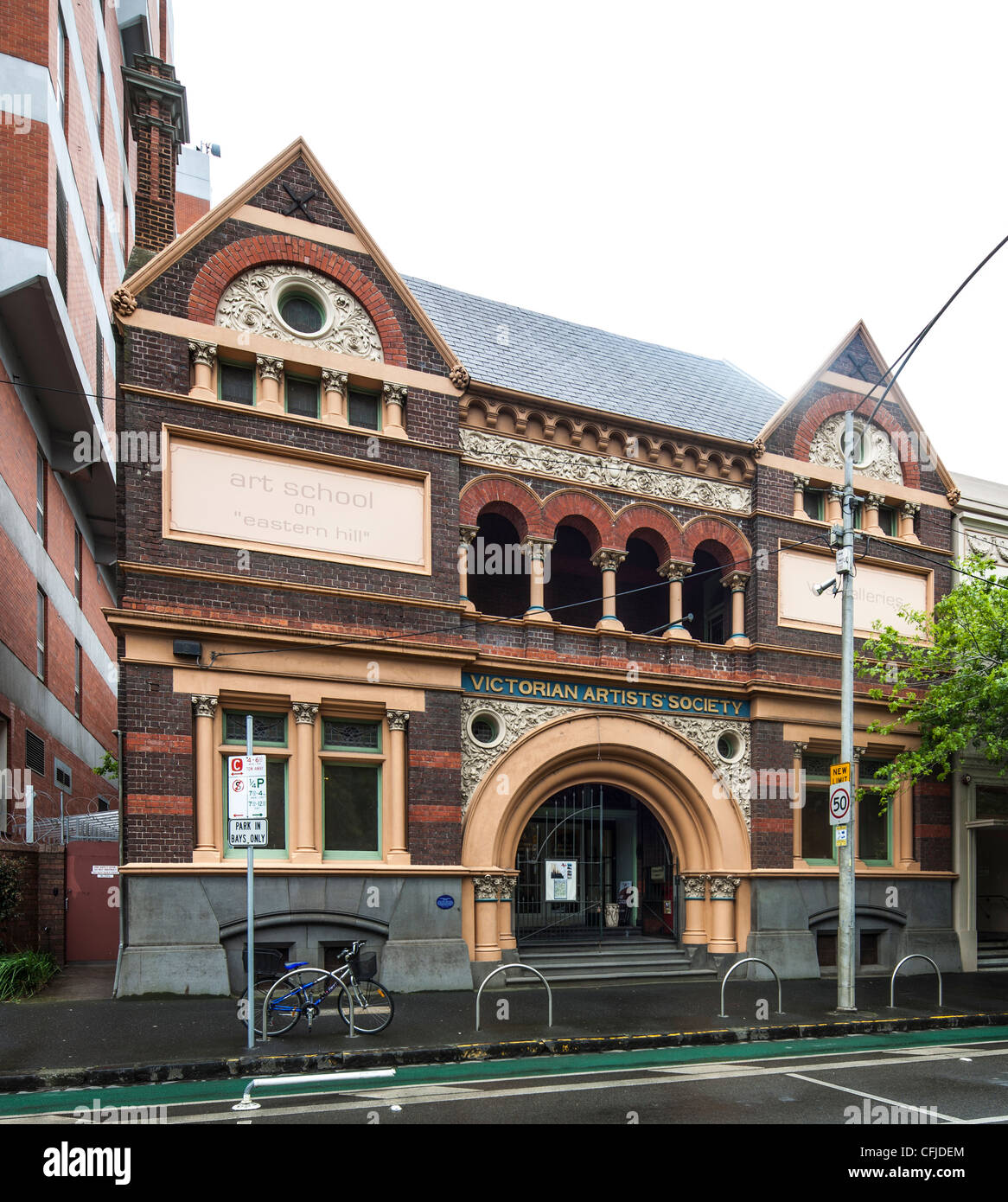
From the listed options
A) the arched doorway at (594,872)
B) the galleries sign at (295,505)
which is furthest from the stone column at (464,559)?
the arched doorway at (594,872)

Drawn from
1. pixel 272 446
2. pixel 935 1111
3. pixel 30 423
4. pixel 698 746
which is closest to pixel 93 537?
→ pixel 30 423

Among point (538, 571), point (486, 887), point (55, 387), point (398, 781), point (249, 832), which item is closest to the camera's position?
point (249, 832)

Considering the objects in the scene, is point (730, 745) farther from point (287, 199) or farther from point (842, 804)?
point (287, 199)

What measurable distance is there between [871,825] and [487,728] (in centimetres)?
888

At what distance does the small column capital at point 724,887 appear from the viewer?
18.6 meters

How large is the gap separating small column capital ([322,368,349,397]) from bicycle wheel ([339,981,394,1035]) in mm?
9091

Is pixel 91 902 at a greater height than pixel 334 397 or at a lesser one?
lesser

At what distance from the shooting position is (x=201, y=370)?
15.3 m

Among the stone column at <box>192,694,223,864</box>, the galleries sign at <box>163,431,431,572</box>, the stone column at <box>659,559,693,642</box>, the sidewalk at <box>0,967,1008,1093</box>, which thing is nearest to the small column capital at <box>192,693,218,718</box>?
the stone column at <box>192,694,223,864</box>

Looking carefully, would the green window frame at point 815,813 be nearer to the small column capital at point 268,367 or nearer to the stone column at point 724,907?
the stone column at point 724,907

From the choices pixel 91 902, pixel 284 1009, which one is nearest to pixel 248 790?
pixel 284 1009

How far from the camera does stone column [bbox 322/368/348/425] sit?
16.2m

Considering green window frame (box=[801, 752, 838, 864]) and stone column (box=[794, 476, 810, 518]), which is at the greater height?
stone column (box=[794, 476, 810, 518])

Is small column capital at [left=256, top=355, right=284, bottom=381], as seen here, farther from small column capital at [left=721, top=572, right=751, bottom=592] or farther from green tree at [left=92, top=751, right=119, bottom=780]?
green tree at [left=92, top=751, right=119, bottom=780]
